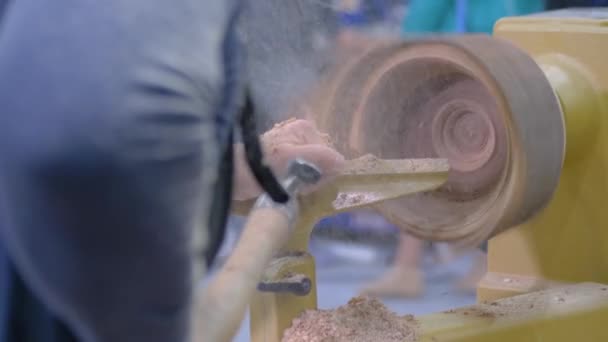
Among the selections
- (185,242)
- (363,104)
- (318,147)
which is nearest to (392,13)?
(363,104)

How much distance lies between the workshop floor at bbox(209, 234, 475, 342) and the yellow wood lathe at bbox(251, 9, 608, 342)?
0.18 metres

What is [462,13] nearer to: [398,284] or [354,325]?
[398,284]

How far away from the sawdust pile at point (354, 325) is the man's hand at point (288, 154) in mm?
169

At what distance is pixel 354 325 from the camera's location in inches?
41.8

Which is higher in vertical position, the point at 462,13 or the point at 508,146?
the point at 462,13

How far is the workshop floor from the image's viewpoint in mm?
1724

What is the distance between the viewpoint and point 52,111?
0.54 meters

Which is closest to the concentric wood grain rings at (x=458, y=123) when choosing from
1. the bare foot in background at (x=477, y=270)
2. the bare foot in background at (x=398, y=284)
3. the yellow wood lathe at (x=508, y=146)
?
the yellow wood lathe at (x=508, y=146)

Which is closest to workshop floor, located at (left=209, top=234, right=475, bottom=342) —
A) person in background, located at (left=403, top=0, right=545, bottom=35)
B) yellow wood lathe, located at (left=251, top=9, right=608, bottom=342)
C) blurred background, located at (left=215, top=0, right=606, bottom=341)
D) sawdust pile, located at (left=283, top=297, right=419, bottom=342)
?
blurred background, located at (left=215, top=0, right=606, bottom=341)

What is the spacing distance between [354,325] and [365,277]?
122 centimetres

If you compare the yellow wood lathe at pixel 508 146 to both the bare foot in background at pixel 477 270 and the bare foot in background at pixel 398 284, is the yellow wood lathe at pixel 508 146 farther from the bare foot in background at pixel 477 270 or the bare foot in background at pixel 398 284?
the bare foot in background at pixel 398 284

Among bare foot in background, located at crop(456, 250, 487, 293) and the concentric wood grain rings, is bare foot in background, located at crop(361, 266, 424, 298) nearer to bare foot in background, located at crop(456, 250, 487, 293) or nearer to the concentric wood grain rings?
bare foot in background, located at crop(456, 250, 487, 293)

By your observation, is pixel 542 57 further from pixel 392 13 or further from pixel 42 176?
pixel 42 176

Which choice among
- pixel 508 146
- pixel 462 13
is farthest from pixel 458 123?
pixel 462 13
